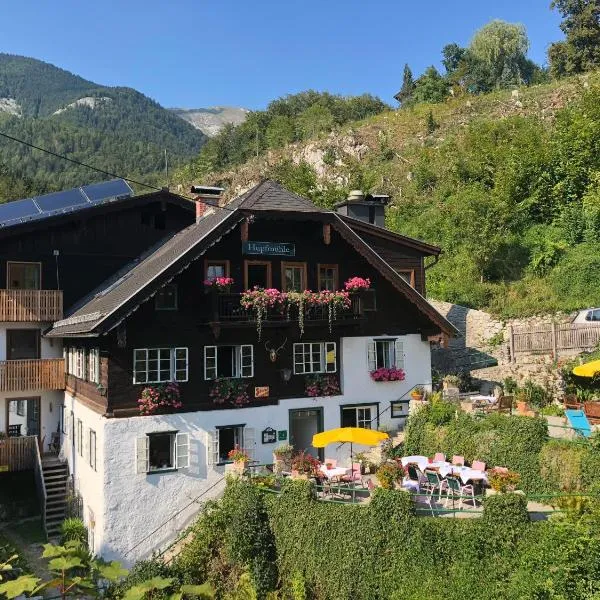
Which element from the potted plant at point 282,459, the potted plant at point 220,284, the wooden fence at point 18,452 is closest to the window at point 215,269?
the potted plant at point 220,284

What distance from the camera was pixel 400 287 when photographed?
2231 centimetres

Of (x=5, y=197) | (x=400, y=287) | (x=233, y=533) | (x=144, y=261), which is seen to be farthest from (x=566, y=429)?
(x=5, y=197)

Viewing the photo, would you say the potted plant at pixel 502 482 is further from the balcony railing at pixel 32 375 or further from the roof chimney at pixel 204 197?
the balcony railing at pixel 32 375

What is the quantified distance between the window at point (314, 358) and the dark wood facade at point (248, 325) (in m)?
0.22

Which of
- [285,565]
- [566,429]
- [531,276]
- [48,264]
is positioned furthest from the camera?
[531,276]

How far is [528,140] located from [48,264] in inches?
1183

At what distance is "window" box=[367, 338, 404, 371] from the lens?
22.8 metres

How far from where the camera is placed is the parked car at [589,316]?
25.8 meters

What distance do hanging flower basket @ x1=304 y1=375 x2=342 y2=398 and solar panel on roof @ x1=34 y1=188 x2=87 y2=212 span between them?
40.9ft


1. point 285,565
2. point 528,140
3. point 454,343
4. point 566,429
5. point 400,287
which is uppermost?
point 528,140

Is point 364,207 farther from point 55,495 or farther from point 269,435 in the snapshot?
point 55,495

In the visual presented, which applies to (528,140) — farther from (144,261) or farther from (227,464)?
(227,464)

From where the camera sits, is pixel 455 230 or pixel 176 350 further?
pixel 455 230

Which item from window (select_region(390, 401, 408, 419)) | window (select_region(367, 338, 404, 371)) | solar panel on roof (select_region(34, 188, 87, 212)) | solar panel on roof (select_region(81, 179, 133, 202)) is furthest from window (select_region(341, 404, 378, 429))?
solar panel on roof (select_region(34, 188, 87, 212))
